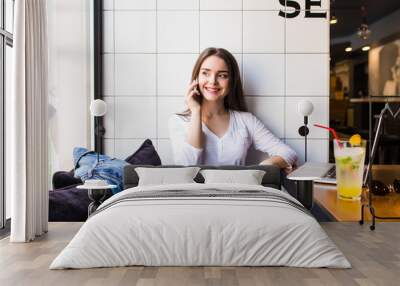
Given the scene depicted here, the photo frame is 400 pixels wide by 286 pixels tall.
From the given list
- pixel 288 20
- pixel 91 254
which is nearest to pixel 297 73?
pixel 288 20

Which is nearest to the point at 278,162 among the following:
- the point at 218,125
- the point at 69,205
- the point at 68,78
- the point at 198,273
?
the point at 218,125

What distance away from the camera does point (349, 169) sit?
4699 mm

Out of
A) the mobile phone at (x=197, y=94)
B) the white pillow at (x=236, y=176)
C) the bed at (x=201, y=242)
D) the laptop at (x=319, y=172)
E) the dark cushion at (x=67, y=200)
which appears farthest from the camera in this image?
the mobile phone at (x=197, y=94)

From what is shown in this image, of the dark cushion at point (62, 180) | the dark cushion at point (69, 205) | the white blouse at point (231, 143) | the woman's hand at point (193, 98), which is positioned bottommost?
the dark cushion at point (69, 205)

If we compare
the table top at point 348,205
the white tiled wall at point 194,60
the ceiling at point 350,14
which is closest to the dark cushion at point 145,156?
the white tiled wall at point 194,60

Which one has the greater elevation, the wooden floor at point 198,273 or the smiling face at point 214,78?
the smiling face at point 214,78

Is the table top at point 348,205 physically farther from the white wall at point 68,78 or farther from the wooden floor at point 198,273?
the white wall at point 68,78

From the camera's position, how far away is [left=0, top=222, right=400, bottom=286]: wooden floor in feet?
10.4

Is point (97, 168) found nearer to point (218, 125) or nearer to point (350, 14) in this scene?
point (218, 125)

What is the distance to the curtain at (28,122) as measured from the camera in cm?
417

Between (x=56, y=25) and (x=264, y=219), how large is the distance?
2.81m

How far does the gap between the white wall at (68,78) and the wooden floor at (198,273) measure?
59.3 inches

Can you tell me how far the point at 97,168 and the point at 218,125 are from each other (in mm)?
1254

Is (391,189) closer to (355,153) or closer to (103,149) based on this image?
(355,153)
